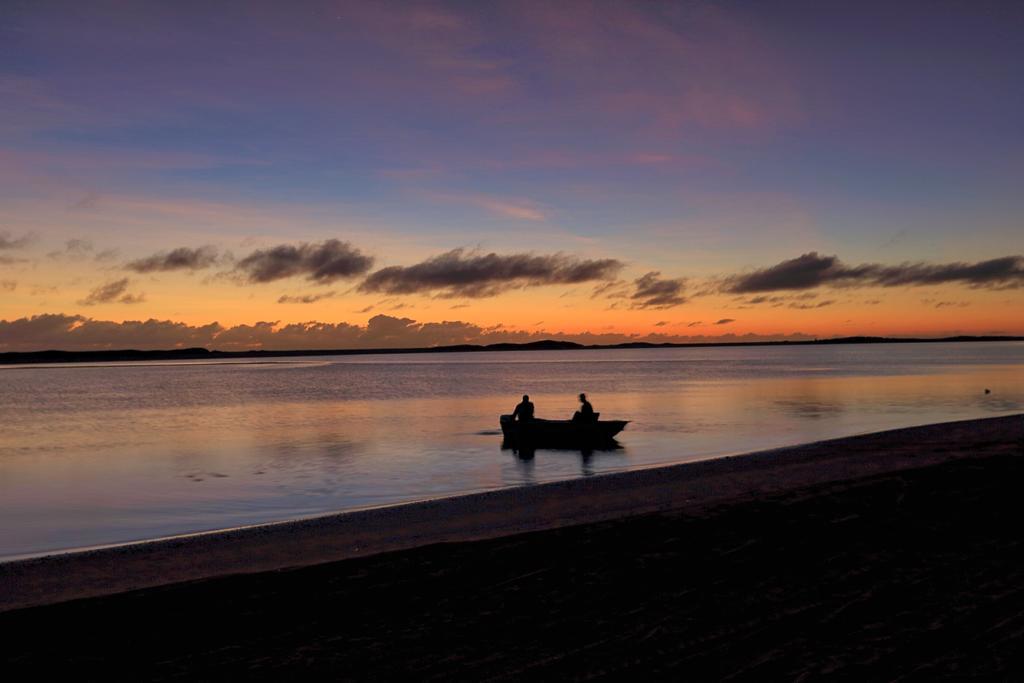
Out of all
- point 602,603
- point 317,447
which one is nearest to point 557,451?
point 317,447

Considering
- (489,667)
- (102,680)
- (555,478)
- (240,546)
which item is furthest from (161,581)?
(555,478)

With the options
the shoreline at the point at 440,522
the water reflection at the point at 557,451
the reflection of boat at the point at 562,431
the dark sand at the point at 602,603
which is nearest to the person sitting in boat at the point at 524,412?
the reflection of boat at the point at 562,431

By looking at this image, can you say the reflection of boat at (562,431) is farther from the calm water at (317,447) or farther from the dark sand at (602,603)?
the dark sand at (602,603)

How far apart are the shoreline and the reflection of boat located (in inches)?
290

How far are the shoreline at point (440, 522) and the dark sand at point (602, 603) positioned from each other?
0.14 meters

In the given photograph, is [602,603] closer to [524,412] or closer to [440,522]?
[440,522]

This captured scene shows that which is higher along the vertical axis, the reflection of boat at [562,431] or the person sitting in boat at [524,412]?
the person sitting in boat at [524,412]

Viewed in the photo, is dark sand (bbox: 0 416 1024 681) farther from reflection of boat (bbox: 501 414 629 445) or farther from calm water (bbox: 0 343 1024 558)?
reflection of boat (bbox: 501 414 629 445)

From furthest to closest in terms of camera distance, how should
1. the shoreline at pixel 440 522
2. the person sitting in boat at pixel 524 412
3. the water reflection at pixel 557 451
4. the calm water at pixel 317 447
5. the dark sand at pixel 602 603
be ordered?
the person sitting in boat at pixel 524 412 < the water reflection at pixel 557 451 < the calm water at pixel 317 447 < the shoreline at pixel 440 522 < the dark sand at pixel 602 603

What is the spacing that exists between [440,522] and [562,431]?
16916mm

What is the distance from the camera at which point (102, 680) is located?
7.25 m

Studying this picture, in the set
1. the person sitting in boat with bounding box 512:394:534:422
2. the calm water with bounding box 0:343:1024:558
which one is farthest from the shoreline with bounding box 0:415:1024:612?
the person sitting in boat with bounding box 512:394:534:422

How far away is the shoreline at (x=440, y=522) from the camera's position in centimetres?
1197

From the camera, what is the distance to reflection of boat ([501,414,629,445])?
3244 cm
